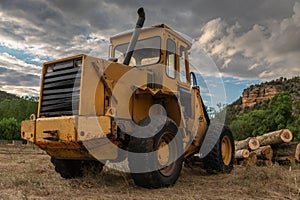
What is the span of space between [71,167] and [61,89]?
→ 211 centimetres

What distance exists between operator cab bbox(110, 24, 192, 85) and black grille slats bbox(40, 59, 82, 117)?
182cm

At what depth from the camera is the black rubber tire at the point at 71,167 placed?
284 inches

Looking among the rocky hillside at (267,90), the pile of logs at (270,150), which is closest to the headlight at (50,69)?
the pile of logs at (270,150)

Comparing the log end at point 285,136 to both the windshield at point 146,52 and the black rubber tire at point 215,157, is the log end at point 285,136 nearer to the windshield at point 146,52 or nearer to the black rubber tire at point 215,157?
the black rubber tire at point 215,157

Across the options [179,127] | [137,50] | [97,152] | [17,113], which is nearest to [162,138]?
[179,127]

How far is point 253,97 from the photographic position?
3506 inches

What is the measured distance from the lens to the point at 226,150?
9438 millimetres

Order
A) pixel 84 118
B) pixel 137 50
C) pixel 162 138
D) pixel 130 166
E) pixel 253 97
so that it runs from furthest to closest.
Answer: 1. pixel 253 97
2. pixel 137 50
3. pixel 162 138
4. pixel 130 166
5. pixel 84 118

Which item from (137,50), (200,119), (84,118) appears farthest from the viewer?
(200,119)

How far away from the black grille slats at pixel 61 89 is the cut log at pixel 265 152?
27.7ft

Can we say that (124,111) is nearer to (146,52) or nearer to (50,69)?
(50,69)

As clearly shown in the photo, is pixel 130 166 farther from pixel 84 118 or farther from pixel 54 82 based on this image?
pixel 54 82

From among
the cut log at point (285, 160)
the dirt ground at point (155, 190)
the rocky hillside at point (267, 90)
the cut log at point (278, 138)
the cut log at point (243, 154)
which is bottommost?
the dirt ground at point (155, 190)

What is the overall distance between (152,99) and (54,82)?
2111 mm
